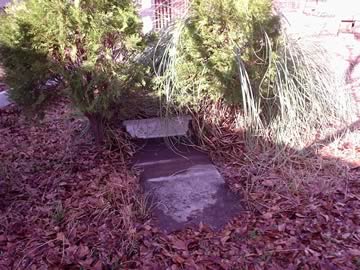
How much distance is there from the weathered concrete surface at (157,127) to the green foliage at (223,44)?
0.77ft

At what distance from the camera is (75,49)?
2.80 metres

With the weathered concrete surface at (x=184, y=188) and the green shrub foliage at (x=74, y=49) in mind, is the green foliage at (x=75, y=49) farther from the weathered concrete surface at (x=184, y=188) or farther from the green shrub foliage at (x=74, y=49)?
the weathered concrete surface at (x=184, y=188)

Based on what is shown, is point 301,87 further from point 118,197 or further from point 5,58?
point 5,58

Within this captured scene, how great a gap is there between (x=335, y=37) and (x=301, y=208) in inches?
199

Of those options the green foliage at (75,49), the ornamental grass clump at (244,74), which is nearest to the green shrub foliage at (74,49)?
the green foliage at (75,49)

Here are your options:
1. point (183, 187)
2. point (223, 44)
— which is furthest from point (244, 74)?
point (183, 187)

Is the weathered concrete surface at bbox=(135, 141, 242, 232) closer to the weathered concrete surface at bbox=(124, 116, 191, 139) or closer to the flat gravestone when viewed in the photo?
the flat gravestone

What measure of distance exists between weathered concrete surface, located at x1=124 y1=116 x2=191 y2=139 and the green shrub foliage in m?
0.51

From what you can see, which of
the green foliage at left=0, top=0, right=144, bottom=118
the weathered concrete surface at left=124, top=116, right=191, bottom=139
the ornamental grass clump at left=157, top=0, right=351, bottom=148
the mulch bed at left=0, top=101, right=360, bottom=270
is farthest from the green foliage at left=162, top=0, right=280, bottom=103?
the mulch bed at left=0, top=101, right=360, bottom=270

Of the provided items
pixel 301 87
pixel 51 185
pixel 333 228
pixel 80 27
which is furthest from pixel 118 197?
pixel 301 87

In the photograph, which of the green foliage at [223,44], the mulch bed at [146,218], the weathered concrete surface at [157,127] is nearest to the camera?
the mulch bed at [146,218]

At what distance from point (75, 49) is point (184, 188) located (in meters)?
1.31

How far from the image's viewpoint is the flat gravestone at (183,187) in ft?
8.28

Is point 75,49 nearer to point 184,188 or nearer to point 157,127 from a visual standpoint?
point 157,127
